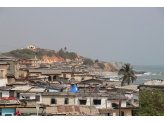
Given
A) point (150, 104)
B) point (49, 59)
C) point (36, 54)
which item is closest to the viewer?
point (150, 104)

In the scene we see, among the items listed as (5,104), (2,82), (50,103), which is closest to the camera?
(5,104)

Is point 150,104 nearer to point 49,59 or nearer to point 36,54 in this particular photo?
point 36,54

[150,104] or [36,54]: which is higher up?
[36,54]

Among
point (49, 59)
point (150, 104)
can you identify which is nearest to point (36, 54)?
point (49, 59)

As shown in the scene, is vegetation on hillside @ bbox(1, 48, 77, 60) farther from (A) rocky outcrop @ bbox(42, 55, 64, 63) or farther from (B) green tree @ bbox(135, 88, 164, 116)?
(B) green tree @ bbox(135, 88, 164, 116)

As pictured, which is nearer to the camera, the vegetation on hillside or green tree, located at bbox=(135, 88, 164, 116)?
green tree, located at bbox=(135, 88, 164, 116)

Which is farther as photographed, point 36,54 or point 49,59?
point 49,59

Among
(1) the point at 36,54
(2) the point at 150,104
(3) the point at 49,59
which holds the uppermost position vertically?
(1) the point at 36,54

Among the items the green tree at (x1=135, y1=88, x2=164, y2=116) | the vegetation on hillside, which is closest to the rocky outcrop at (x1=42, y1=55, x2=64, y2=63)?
the vegetation on hillside
